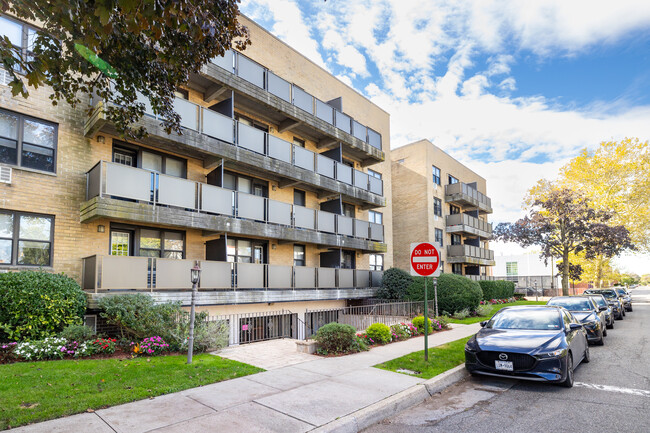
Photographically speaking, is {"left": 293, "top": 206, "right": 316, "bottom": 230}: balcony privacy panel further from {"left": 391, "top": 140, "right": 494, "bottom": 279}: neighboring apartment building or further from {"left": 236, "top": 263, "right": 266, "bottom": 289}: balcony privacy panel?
{"left": 391, "top": 140, "right": 494, "bottom": 279}: neighboring apartment building

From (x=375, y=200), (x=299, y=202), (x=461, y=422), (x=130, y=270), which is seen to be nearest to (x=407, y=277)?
(x=375, y=200)

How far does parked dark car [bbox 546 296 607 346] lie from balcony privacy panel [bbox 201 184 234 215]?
11.8 metres

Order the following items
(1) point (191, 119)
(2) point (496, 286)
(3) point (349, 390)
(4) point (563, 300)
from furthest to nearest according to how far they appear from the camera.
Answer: (2) point (496, 286), (4) point (563, 300), (1) point (191, 119), (3) point (349, 390)

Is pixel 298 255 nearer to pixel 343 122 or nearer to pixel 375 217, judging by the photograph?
pixel 343 122

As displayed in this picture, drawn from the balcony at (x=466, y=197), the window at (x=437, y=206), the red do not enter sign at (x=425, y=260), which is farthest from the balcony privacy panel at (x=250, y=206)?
the balcony at (x=466, y=197)

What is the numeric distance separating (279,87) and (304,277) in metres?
8.14

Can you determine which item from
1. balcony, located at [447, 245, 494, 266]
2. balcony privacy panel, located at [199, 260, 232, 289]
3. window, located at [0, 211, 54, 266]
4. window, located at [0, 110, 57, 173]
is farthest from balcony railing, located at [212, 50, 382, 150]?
balcony, located at [447, 245, 494, 266]

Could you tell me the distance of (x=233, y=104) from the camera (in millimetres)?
16359

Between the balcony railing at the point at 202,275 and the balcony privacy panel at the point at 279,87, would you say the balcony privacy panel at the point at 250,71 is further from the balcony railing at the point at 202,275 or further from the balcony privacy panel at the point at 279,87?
the balcony railing at the point at 202,275

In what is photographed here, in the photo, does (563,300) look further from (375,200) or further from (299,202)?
(299,202)

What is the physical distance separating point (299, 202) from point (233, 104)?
569 cm

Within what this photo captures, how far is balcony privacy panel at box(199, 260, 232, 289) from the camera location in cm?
1352

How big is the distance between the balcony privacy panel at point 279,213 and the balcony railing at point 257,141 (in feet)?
6.49

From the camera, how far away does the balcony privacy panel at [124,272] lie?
10961 mm
